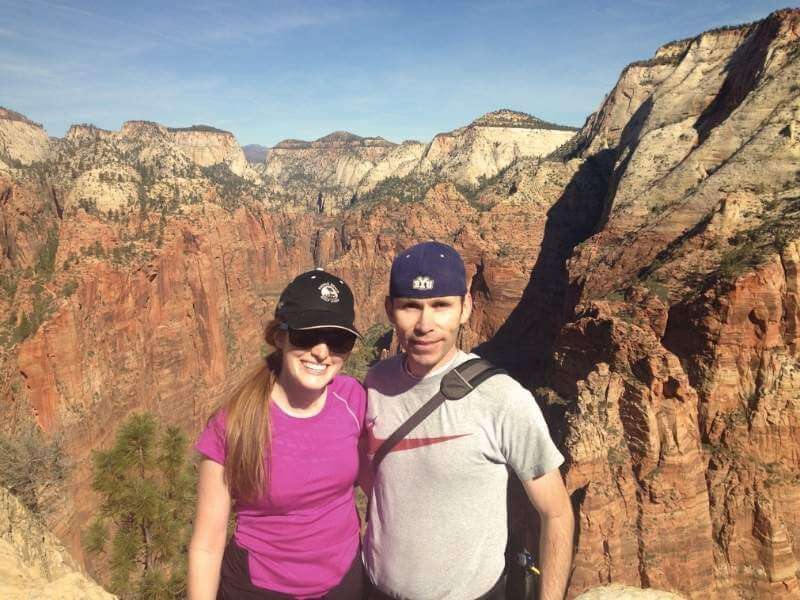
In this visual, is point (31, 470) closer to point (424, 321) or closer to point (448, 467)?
point (448, 467)

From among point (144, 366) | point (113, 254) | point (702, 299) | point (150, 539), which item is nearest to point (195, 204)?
point (113, 254)

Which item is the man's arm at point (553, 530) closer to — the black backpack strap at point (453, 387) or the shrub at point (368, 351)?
the black backpack strap at point (453, 387)

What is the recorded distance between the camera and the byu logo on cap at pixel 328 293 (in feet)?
13.5

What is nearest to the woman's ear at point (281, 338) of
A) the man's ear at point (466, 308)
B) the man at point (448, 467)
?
the man at point (448, 467)

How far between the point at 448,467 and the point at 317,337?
148cm

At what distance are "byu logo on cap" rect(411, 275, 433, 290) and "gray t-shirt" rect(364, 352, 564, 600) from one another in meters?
0.69

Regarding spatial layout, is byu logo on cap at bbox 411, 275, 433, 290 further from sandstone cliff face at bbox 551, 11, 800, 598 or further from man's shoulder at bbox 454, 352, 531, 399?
sandstone cliff face at bbox 551, 11, 800, 598

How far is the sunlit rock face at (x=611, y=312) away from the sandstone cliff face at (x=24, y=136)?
4027 inches

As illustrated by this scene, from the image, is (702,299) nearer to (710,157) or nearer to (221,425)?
(710,157)

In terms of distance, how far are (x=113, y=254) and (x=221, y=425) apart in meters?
43.8

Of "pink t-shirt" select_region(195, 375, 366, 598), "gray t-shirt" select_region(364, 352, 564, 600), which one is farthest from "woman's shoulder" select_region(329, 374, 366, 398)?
"gray t-shirt" select_region(364, 352, 564, 600)

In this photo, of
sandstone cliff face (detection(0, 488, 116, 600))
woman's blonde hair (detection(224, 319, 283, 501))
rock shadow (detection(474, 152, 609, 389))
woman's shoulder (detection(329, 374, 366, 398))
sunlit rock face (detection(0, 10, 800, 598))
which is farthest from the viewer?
rock shadow (detection(474, 152, 609, 389))

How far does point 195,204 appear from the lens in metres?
63.3

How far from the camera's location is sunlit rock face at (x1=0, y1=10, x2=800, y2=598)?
65.8ft
